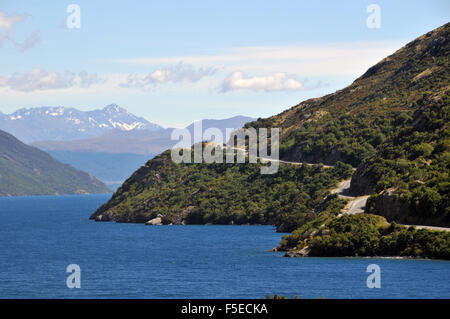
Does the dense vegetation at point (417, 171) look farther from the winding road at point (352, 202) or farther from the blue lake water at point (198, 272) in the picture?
the blue lake water at point (198, 272)

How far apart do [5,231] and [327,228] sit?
11080 cm

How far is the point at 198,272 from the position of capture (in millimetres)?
94875

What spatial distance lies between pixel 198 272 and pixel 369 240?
24.5 m

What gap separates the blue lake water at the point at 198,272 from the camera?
7631 centimetres

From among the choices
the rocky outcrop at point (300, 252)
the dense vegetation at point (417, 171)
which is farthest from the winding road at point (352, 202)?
the rocky outcrop at point (300, 252)

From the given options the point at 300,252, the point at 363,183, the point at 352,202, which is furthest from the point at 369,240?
the point at 363,183

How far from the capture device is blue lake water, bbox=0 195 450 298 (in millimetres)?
76312

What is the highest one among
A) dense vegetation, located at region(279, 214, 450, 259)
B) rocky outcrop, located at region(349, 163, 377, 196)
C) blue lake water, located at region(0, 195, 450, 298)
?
rocky outcrop, located at region(349, 163, 377, 196)

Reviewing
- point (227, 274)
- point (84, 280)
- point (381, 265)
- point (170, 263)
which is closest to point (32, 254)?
point (170, 263)

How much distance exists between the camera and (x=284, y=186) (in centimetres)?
19262

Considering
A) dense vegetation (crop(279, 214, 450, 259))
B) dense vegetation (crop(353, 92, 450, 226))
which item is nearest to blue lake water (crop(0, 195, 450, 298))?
dense vegetation (crop(279, 214, 450, 259))

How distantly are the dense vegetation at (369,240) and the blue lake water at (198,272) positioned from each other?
2.79 m

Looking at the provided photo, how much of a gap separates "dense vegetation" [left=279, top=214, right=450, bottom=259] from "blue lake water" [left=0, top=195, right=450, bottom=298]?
2.79 m

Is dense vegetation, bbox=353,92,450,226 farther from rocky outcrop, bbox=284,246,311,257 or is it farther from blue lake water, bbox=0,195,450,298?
rocky outcrop, bbox=284,246,311,257
